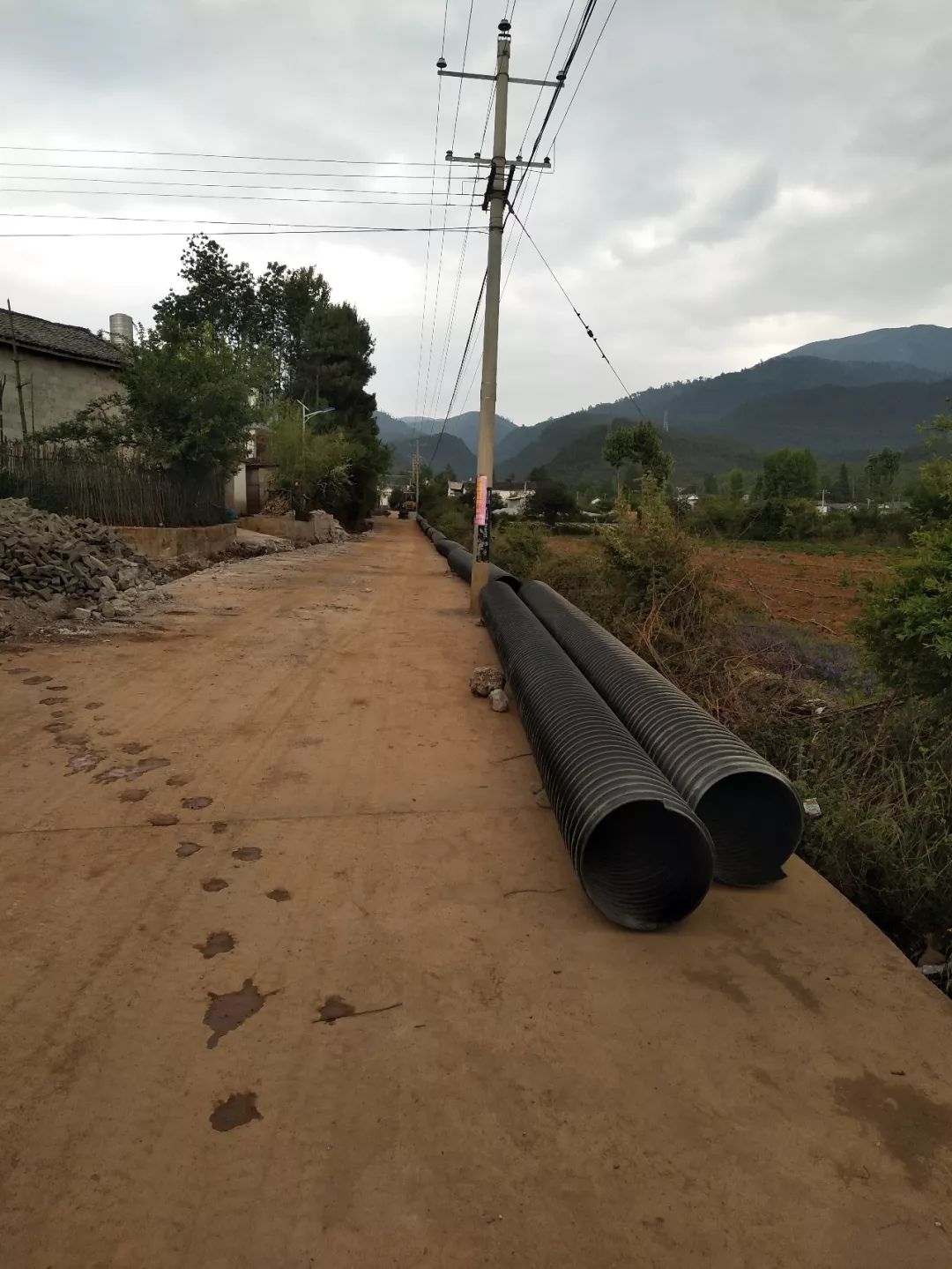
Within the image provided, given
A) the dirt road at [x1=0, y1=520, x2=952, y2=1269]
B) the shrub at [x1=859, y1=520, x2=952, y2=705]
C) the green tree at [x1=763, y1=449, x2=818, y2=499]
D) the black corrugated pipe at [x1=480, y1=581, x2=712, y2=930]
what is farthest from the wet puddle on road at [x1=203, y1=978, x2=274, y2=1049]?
the green tree at [x1=763, y1=449, x2=818, y2=499]

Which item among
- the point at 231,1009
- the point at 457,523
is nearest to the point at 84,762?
the point at 231,1009

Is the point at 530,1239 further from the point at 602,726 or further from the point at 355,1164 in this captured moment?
the point at 602,726

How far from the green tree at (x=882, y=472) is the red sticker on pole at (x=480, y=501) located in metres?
57.5

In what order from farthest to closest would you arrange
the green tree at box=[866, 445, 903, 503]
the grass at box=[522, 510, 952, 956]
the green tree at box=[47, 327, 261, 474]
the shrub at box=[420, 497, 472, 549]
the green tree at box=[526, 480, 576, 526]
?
the green tree at box=[866, 445, 903, 503], the green tree at box=[526, 480, 576, 526], the shrub at box=[420, 497, 472, 549], the green tree at box=[47, 327, 261, 474], the grass at box=[522, 510, 952, 956]

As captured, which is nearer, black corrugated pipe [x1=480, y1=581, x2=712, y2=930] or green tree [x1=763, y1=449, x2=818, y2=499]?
black corrugated pipe [x1=480, y1=581, x2=712, y2=930]

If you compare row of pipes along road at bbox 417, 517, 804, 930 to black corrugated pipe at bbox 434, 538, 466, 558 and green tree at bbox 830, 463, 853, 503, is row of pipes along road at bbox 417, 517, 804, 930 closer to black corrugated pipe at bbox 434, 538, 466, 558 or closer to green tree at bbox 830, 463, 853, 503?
black corrugated pipe at bbox 434, 538, 466, 558

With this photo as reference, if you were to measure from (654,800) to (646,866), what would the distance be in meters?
0.49

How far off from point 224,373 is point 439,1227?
1583 cm

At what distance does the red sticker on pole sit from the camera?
424 inches

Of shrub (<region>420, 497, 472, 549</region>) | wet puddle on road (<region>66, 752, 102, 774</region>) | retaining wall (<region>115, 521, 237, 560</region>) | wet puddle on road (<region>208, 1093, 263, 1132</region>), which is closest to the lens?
wet puddle on road (<region>208, 1093, 263, 1132</region>)

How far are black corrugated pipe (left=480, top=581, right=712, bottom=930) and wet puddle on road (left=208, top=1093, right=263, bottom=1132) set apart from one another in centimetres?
154

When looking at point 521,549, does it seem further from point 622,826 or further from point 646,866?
point 646,866

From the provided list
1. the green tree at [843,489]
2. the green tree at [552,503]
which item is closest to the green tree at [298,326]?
the green tree at [552,503]

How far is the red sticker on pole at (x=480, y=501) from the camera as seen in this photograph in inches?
424
